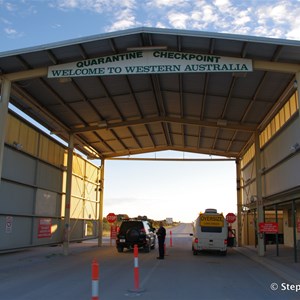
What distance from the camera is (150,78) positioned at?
747 inches

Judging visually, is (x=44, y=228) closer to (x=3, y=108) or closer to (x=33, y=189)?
(x=33, y=189)

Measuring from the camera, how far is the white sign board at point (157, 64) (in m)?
15.1

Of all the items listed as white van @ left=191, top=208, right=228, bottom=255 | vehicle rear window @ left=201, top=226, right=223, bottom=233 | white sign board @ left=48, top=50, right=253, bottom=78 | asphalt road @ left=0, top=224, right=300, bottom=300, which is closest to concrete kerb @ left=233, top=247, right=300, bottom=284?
asphalt road @ left=0, top=224, right=300, bottom=300

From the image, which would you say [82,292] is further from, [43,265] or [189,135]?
[189,135]

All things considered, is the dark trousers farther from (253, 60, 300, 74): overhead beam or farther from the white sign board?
(253, 60, 300, 74): overhead beam

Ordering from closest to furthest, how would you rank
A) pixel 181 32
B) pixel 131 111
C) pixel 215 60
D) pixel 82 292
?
pixel 82 292
pixel 181 32
pixel 215 60
pixel 131 111

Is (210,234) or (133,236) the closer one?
(210,234)

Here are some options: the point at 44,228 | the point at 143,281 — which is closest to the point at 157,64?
the point at 143,281

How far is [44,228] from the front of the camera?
2544 centimetres

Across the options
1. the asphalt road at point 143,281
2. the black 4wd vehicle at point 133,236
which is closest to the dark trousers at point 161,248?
the asphalt road at point 143,281

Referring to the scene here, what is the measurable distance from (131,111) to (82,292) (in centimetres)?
1461

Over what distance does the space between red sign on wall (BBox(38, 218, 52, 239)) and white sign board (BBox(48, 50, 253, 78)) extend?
12234 mm

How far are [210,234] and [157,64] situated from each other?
10891 millimetres

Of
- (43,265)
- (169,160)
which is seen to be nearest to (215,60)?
(43,265)
